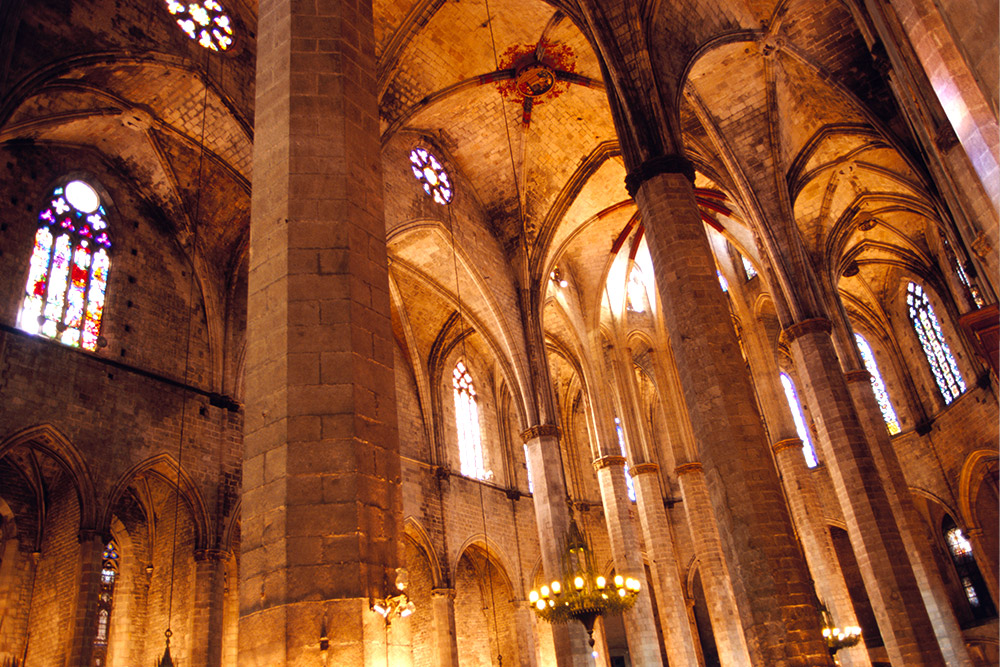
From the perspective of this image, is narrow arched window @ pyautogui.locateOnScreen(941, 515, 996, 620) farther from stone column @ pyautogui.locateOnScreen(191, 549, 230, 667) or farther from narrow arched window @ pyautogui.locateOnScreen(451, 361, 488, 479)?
stone column @ pyautogui.locateOnScreen(191, 549, 230, 667)

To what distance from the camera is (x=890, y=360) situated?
79.6 ft

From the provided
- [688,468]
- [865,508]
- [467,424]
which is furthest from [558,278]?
[865,508]

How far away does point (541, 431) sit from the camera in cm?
1777

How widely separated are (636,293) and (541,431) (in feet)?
28.0

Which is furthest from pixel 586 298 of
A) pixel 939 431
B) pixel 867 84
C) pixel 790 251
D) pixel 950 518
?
pixel 950 518

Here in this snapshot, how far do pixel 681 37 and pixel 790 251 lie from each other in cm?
539

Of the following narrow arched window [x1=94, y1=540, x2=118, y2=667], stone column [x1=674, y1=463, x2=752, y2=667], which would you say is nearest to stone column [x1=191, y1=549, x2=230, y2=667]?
narrow arched window [x1=94, y1=540, x2=118, y2=667]

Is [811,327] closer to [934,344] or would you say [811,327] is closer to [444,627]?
[934,344]

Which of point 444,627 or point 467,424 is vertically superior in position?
point 467,424

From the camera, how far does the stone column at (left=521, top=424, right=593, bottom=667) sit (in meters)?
15.7

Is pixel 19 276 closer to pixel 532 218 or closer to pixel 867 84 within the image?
pixel 532 218

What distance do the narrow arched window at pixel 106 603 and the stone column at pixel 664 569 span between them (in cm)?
1239

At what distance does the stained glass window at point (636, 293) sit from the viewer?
2444cm

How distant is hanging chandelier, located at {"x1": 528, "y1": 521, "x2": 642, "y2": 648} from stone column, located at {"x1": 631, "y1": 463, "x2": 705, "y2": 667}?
5.61 m
